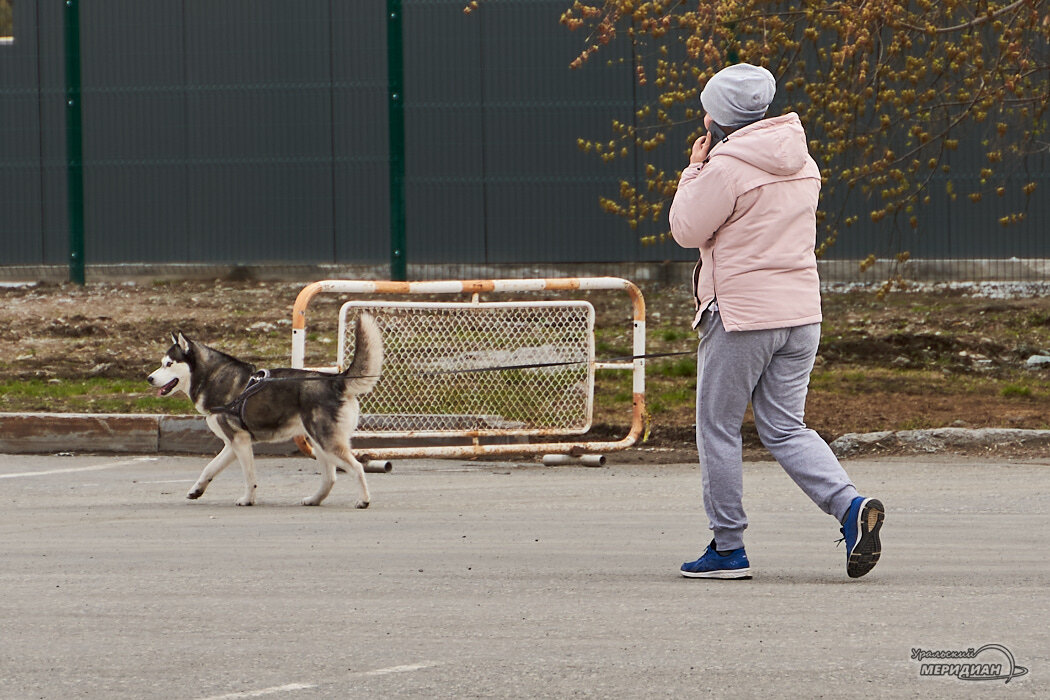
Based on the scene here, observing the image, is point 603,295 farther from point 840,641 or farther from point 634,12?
point 840,641

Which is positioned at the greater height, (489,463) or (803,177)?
(803,177)

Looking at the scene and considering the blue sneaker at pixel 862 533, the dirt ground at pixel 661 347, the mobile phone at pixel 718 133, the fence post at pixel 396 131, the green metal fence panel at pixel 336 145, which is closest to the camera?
the blue sneaker at pixel 862 533

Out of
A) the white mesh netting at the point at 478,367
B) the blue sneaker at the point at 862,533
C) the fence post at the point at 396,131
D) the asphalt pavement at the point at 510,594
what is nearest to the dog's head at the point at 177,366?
the asphalt pavement at the point at 510,594

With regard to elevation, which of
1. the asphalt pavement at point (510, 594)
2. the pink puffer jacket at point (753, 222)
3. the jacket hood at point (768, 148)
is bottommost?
Result: the asphalt pavement at point (510, 594)

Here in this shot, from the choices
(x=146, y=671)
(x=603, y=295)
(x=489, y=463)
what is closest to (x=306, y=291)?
(x=489, y=463)

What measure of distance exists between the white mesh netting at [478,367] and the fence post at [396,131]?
7.43 metres

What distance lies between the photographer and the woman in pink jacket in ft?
19.6

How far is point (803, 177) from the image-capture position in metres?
6.11

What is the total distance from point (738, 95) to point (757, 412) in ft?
4.15

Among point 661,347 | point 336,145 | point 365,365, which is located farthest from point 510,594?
point 336,145

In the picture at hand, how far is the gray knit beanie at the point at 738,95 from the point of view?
19.8 ft

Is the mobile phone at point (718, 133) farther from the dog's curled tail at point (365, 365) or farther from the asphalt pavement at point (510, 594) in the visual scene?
the dog's curled tail at point (365, 365)

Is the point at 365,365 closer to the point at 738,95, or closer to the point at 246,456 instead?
the point at 246,456

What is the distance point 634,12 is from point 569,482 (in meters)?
4.48
